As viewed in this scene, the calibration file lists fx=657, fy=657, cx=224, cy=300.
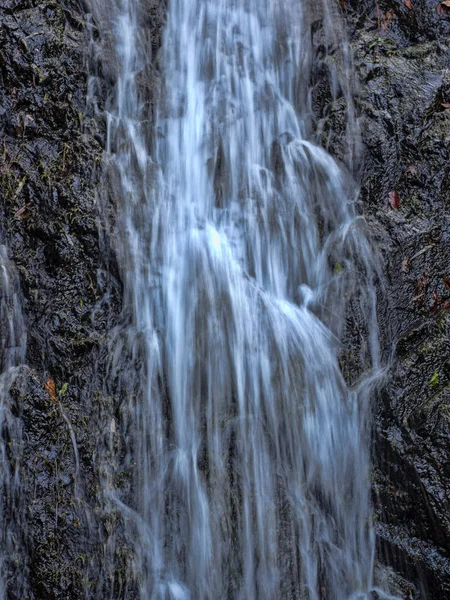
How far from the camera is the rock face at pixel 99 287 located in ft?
14.4

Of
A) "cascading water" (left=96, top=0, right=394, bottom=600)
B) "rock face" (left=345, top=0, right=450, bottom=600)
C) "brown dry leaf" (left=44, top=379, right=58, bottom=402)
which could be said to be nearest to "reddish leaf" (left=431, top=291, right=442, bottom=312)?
"rock face" (left=345, top=0, right=450, bottom=600)

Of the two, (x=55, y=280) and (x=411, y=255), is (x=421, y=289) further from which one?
(x=55, y=280)

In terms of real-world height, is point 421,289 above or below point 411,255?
below

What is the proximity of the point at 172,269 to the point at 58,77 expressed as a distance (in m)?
1.90

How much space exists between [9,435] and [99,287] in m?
1.27

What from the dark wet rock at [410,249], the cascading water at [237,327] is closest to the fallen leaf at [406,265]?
the dark wet rock at [410,249]

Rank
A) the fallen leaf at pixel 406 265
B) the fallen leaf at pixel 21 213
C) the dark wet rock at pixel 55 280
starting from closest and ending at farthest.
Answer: the dark wet rock at pixel 55 280 < the fallen leaf at pixel 21 213 < the fallen leaf at pixel 406 265

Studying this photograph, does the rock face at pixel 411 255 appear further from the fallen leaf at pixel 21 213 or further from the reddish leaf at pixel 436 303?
the fallen leaf at pixel 21 213

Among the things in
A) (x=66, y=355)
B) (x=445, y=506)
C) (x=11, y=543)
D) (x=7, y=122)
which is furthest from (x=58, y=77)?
(x=445, y=506)

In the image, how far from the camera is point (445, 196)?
5441mm

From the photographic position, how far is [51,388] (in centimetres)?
465

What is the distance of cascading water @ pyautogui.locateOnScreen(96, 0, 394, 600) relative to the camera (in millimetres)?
4562

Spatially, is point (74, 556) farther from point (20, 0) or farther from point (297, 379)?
point (20, 0)

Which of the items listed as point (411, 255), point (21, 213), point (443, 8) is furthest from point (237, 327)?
point (443, 8)
